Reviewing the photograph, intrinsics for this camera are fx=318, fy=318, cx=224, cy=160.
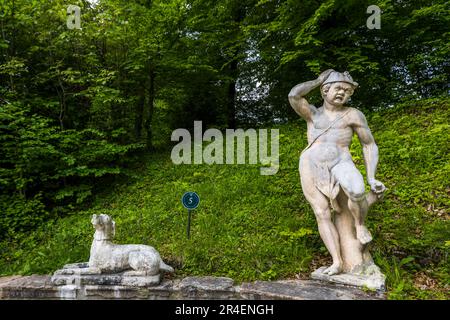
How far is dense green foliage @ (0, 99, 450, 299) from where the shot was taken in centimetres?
412

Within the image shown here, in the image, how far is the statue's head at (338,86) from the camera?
3594 millimetres

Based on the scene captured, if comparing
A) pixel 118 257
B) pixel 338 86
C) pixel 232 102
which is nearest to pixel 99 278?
pixel 118 257

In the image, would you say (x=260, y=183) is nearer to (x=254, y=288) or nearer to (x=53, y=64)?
(x=254, y=288)

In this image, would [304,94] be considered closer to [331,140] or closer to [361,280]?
[331,140]

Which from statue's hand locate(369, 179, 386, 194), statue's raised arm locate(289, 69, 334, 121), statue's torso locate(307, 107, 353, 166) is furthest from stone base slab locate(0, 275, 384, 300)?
statue's raised arm locate(289, 69, 334, 121)

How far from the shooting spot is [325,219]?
3660 millimetres

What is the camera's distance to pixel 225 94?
491 inches

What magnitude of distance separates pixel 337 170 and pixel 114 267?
112 inches

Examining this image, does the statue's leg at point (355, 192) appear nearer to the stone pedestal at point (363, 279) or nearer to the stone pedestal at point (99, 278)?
the stone pedestal at point (363, 279)

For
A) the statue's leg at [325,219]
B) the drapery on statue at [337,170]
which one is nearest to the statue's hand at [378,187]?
the drapery on statue at [337,170]

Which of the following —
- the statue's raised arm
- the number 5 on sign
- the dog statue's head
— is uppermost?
the number 5 on sign

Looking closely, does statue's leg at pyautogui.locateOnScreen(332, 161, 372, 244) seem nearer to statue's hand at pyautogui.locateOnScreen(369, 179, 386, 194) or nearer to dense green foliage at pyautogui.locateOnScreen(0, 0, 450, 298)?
statue's hand at pyautogui.locateOnScreen(369, 179, 386, 194)

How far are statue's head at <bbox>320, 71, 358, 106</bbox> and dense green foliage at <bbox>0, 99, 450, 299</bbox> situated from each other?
1.97 m

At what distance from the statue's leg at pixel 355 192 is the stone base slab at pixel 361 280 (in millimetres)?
379
